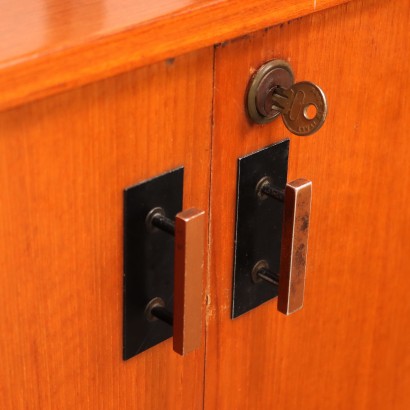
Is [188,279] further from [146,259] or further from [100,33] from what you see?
[100,33]

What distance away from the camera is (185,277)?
66cm

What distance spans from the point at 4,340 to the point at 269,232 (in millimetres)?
228

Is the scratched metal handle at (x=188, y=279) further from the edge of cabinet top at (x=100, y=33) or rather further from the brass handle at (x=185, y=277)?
the edge of cabinet top at (x=100, y=33)

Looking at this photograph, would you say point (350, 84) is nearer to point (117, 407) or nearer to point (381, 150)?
point (381, 150)

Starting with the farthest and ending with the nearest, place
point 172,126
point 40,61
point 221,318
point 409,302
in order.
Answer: point 409,302 < point 221,318 < point 172,126 < point 40,61

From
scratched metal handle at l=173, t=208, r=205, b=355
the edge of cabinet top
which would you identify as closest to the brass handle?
scratched metal handle at l=173, t=208, r=205, b=355

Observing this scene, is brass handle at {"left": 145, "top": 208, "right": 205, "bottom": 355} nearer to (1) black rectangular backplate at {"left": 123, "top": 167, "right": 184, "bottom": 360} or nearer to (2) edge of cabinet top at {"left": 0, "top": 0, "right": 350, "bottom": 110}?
(1) black rectangular backplate at {"left": 123, "top": 167, "right": 184, "bottom": 360}

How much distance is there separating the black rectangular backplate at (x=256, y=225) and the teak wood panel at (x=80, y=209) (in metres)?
0.04

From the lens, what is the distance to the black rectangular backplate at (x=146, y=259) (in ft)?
2.17

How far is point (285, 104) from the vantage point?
69cm

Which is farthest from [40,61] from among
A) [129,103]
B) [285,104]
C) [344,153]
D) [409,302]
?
[409,302]

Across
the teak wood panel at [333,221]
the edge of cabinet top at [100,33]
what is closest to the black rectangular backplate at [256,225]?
the teak wood panel at [333,221]

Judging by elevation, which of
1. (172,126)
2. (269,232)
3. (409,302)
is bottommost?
(409,302)

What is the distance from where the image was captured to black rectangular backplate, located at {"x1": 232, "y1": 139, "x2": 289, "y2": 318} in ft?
2.37
